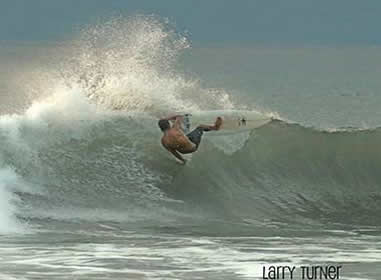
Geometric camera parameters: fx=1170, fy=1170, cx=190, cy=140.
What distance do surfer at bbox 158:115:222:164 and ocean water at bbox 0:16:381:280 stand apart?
88cm

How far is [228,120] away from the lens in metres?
22.4

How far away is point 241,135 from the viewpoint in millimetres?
23484

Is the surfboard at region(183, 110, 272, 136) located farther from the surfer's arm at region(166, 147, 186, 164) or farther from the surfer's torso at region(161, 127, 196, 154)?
the surfer's torso at region(161, 127, 196, 154)

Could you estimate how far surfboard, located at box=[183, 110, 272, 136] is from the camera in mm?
21844

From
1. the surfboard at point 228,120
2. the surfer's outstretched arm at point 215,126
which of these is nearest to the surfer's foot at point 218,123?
the surfer's outstretched arm at point 215,126

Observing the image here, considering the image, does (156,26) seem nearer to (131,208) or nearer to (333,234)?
(131,208)

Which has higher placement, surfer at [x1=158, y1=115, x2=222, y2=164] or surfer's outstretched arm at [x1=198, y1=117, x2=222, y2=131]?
surfer's outstretched arm at [x1=198, y1=117, x2=222, y2=131]

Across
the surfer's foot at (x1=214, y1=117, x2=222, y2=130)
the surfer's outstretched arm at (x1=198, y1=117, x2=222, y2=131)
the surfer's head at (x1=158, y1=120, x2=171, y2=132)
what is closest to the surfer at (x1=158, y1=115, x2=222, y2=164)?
the surfer's head at (x1=158, y1=120, x2=171, y2=132)

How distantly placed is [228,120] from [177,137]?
7.08 ft

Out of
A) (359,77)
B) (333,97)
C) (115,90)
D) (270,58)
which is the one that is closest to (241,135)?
(115,90)

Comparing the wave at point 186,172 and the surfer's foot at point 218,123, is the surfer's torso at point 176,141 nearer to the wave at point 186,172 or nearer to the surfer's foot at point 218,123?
the wave at point 186,172

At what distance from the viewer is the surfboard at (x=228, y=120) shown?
21844mm

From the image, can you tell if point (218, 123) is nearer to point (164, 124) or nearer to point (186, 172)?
point (186, 172)

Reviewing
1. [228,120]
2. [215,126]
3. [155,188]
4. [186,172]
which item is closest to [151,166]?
[186,172]
